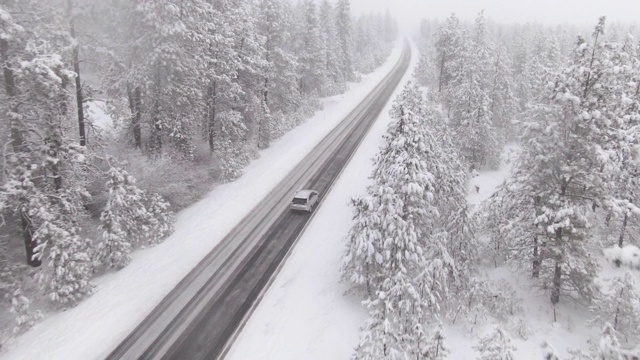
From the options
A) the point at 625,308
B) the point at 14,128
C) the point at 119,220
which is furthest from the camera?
the point at 119,220

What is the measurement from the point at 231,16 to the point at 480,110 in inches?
886

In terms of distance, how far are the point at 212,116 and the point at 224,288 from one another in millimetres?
17078

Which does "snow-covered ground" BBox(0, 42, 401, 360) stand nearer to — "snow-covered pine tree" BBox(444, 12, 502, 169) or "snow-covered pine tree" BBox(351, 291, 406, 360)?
"snow-covered pine tree" BBox(351, 291, 406, 360)

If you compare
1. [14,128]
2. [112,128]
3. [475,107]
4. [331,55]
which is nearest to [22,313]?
[14,128]

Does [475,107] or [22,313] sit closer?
[22,313]

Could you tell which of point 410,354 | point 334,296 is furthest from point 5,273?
point 410,354

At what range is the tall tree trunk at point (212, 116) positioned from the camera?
29.8m

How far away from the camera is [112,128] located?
85.4 feet

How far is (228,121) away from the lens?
Answer: 30.6 m

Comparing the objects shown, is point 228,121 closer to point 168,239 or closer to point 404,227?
point 168,239

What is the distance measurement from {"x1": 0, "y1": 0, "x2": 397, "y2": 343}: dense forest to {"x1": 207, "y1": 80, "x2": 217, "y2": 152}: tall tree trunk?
10 cm

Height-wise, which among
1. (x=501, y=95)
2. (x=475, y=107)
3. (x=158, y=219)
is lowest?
(x=158, y=219)

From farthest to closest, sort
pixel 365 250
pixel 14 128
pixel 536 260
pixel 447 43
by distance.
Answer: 1. pixel 447 43
2. pixel 536 260
3. pixel 365 250
4. pixel 14 128

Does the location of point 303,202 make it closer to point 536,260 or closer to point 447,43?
point 536,260
